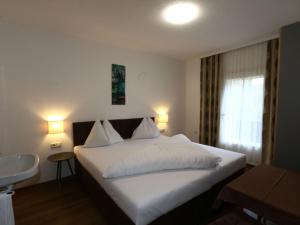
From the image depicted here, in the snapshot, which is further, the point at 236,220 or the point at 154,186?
the point at 154,186

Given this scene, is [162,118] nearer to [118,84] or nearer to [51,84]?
[118,84]

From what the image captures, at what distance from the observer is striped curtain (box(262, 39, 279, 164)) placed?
307 centimetres

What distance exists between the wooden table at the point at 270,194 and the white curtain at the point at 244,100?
6.35 feet

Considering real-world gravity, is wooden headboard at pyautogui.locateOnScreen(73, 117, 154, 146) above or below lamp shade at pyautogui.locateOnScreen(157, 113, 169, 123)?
below

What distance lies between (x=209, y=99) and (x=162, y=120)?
1.29m

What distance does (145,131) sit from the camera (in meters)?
3.68

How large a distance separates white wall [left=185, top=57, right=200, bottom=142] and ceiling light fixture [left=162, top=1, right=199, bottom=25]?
227 centimetres

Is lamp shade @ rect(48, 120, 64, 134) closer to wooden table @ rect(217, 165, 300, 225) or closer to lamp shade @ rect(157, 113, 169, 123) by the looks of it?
lamp shade @ rect(157, 113, 169, 123)

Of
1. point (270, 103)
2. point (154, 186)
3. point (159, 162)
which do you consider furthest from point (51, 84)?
point (270, 103)

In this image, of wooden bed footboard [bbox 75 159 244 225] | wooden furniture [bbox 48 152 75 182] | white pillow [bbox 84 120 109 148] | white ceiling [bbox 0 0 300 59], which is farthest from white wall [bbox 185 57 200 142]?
wooden furniture [bbox 48 152 75 182]

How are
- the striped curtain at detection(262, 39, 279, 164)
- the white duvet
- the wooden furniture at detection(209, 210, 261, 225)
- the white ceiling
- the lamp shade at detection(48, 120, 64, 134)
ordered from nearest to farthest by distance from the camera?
the wooden furniture at detection(209, 210, 261, 225) < the white duvet < the white ceiling < the lamp shade at detection(48, 120, 64, 134) < the striped curtain at detection(262, 39, 279, 164)

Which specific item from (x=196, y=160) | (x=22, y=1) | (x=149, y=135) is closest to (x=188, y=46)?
(x=149, y=135)

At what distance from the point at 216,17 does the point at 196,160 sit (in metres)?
1.96

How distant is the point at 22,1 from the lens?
196 centimetres
